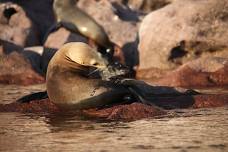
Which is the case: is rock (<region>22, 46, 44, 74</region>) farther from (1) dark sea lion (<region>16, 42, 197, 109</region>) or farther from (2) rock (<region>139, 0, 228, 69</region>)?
(1) dark sea lion (<region>16, 42, 197, 109</region>)

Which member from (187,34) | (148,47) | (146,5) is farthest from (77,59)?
(146,5)

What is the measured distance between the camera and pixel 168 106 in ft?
24.7

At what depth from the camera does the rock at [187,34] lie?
39.5 ft

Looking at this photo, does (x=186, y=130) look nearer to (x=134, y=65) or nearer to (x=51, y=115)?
(x=51, y=115)

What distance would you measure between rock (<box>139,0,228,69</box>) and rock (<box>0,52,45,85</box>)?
2291mm

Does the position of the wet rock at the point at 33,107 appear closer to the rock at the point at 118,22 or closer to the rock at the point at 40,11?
the rock at the point at 118,22

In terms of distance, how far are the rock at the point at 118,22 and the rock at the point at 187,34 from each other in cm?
91

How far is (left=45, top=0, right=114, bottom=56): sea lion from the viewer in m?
14.6

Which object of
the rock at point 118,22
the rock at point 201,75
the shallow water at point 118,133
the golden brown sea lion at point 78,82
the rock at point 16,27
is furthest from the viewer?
the rock at point 16,27

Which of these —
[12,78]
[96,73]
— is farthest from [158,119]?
[12,78]

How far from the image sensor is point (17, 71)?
468 inches

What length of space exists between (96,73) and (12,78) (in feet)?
11.9

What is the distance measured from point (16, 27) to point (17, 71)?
12.8 ft

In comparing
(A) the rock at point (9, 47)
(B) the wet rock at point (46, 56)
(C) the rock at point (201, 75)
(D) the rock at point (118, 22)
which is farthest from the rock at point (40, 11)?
(C) the rock at point (201, 75)
